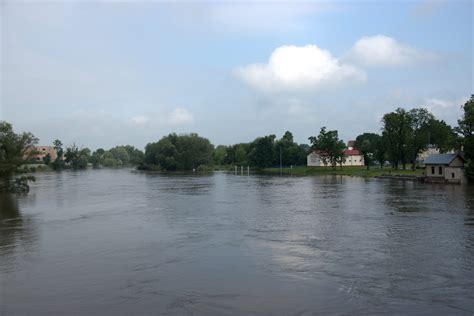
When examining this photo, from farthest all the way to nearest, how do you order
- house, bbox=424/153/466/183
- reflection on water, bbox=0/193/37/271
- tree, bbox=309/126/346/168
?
tree, bbox=309/126/346/168 < house, bbox=424/153/466/183 < reflection on water, bbox=0/193/37/271

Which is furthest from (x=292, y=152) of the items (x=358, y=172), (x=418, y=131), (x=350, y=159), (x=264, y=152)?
(x=418, y=131)

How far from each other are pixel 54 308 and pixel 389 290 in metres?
6.91

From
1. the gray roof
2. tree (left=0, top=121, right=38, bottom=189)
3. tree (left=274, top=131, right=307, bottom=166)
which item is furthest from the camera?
tree (left=274, top=131, right=307, bottom=166)

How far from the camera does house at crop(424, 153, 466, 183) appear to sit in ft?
126

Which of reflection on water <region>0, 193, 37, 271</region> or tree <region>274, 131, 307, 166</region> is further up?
tree <region>274, 131, 307, 166</region>

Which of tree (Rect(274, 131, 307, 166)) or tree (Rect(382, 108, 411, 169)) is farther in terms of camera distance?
tree (Rect(274, 131, 307, 166))

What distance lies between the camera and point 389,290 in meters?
8.83

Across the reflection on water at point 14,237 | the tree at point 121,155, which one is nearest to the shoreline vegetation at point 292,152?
the reflection on water at point 14,237

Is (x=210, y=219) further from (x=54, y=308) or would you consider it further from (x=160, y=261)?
(x=54, y=308)

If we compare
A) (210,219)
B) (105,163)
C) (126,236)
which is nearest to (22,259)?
(126,236)

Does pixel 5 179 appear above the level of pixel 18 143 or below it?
below

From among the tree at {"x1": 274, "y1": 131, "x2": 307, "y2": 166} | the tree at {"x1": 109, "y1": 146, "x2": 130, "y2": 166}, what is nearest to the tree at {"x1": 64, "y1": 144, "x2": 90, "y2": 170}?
the tree at {"x1": 109, "y1": 146, "x2": 130, "y2": 166}

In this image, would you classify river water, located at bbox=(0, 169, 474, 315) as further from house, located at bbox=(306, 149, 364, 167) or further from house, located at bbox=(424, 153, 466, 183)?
house, located at bbox=(306, 149, 364, 167)

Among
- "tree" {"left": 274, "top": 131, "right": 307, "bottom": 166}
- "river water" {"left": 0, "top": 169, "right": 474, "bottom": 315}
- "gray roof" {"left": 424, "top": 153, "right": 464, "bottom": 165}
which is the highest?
"tree" {"left": 274, "top": 131, "right": 307, "bottom": 166}
